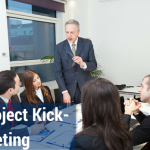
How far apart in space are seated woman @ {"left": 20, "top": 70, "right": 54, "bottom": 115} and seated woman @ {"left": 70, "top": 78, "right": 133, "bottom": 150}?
1.53 metres

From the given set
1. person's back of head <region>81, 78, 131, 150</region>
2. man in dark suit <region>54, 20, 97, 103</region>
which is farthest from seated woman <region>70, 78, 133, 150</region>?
man in dark suit <region>54, 20, 97, 103</region>

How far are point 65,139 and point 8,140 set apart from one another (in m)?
0.46

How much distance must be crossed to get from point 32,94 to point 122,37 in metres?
2.81

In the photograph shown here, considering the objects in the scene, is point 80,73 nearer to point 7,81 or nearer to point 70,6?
point 7,81

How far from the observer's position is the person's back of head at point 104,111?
102 cm

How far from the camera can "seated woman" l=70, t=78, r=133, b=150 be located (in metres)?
0.98

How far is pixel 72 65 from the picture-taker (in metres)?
2.64

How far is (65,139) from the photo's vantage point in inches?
55.6

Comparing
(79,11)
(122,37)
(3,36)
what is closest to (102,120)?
(3,36)

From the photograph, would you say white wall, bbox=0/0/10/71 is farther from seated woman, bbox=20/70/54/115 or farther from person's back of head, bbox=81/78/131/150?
person's back of head, bbox=81/78/131/150

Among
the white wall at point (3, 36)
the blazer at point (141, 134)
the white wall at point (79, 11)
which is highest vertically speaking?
the white wall at point (79, 11)

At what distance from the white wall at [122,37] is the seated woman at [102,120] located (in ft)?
11.5

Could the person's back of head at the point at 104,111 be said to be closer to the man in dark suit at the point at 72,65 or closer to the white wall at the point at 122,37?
the man in dark suit at the point at 72,65

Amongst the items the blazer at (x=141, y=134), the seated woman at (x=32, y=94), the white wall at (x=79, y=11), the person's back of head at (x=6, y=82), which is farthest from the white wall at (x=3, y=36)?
the white wall at (x=79, y=11)
